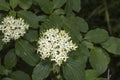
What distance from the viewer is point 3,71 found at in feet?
7.27

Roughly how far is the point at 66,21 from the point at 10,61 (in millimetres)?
462

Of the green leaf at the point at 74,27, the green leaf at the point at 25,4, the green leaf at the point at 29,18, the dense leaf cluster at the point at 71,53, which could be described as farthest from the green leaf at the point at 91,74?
the green leaf at the point at 25,4

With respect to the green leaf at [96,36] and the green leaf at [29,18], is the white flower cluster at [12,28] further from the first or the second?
the green leaf at [96,36]

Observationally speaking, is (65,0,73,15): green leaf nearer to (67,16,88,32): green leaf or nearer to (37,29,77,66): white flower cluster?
(67,16,88,32): green leaf

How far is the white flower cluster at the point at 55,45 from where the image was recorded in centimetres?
191

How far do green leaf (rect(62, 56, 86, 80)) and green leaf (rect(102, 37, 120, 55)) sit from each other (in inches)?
12.5

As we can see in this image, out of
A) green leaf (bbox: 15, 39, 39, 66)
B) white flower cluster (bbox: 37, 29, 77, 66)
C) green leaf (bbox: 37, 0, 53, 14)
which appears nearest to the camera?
white flower cluster (bbox: 37, 29, 77, 66)

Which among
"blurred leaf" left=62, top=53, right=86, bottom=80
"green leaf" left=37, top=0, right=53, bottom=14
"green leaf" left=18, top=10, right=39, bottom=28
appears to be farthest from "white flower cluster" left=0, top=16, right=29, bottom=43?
"blurred leaf" left=62, top=53, right=86, bottom=80

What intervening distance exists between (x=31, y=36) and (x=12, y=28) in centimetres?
15

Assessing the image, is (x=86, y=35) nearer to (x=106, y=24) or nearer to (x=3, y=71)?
(x=3, y=71)

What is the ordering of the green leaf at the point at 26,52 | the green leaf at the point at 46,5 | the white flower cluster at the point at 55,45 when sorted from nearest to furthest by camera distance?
the white flower cluster at the point at 55,45
the green leaf at the point at 26,52
the green leaf at the point at 46,5

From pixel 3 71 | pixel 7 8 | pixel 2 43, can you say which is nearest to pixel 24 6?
pixel 7 8

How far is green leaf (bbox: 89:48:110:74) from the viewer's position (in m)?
2.16

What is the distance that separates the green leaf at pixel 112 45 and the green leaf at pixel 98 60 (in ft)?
0.19
